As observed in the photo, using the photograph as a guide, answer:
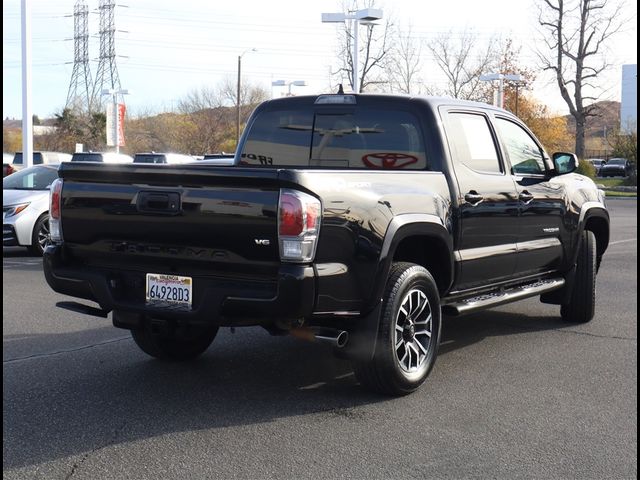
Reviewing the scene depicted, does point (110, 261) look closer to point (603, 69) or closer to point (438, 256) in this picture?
point (438, 256)

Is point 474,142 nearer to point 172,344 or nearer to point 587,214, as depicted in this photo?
point 587,214

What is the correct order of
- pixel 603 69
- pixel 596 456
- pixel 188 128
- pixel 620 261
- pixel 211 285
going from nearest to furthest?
1. pixel 596 456
2. pixel 211 285
3. pixel 620 261
4. pixel 603 69
5. pixel 188 128

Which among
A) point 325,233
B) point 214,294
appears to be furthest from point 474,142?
point 214,294

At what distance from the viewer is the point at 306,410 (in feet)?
17.0

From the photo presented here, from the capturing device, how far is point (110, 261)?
536cm

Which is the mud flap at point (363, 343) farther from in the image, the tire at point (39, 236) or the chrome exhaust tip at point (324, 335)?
the tire at point (39, 236)

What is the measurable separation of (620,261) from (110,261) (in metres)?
10.2

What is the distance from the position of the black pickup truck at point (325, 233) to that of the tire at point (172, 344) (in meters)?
0.01

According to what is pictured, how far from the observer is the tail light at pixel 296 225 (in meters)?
4.66

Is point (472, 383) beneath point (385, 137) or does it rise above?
beneath

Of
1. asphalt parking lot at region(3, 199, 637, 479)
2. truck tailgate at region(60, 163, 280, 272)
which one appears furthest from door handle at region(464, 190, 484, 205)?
truck tailgate at region(60, 163, 280, 272)

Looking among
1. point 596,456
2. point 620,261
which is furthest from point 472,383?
point 620,261

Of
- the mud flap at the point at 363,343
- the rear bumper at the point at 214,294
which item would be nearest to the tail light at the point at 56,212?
the rear bumper at the point at 214,294

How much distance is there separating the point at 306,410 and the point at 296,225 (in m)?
1.25
